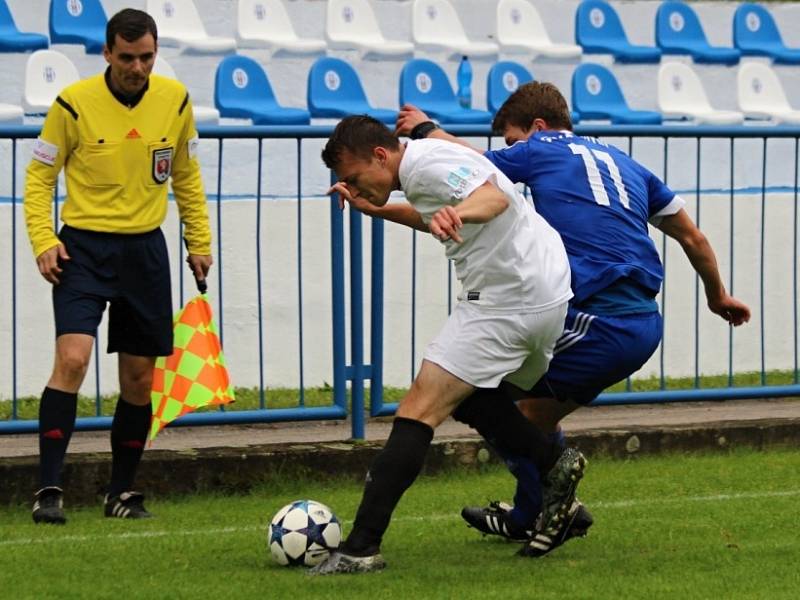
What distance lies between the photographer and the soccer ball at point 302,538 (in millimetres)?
5094

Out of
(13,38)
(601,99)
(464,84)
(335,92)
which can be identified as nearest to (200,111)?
(335,92)

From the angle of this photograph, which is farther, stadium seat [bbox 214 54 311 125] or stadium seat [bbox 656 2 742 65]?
stadium seat [bbox 656 2 742 65]

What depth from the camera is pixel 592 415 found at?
8.41 metres

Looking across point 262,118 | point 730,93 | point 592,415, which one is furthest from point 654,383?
point 730,93

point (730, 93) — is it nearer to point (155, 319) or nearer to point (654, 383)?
point (654, 383)

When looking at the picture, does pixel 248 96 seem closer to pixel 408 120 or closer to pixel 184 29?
pixel 184 29

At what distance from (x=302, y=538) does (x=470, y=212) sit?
1.23m

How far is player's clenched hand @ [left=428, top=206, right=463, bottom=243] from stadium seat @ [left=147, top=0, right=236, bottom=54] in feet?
32.4

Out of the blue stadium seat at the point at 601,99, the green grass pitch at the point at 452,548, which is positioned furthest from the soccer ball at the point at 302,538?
the blue stadium seat at the point at 601,99

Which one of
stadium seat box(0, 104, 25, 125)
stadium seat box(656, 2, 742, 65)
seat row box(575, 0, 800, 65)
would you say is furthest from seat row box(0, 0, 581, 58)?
stadium seat box(656, 2, 742, 65)

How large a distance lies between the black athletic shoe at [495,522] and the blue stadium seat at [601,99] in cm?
960

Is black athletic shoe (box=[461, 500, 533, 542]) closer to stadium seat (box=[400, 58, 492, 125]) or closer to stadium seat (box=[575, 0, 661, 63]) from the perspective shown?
stadium seat (box=[400, 58, 492, 125])

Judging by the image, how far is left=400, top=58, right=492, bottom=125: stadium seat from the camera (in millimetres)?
14141

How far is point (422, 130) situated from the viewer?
5.56 meters
